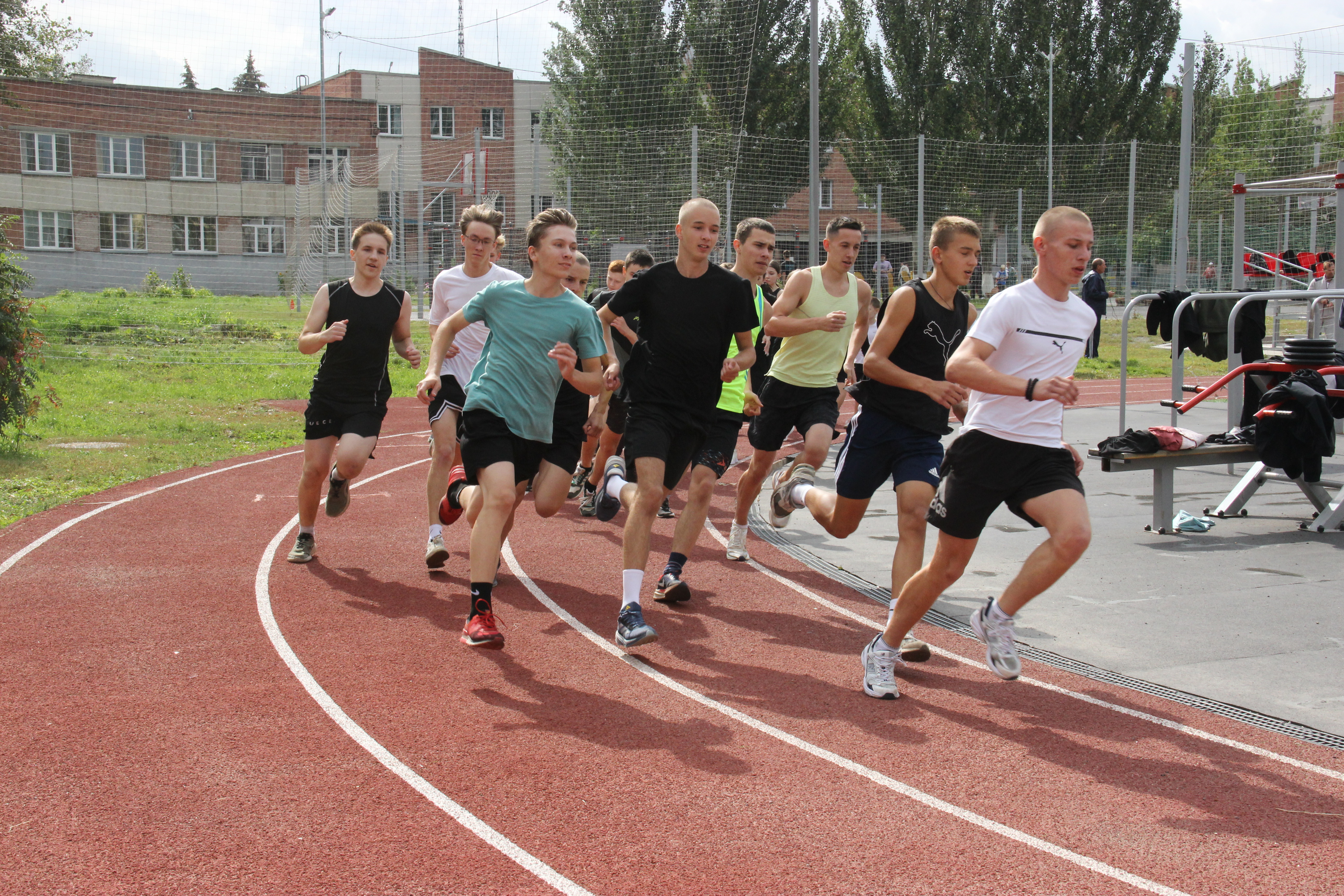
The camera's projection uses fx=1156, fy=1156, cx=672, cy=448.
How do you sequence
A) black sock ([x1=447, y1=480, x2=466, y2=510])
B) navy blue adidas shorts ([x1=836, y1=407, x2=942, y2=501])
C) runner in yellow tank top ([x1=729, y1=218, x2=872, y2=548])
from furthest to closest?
runner in yellow tank top ([x1=729, y1=218, x2=872, y2=548]) → black sock ([x1=447, y1=480, x2=466, y2=510]) → navy blue adidas shorts ([x1=836, y1=407, x2=942, y2=501])

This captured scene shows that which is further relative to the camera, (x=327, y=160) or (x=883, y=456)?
(x=327, y=160)

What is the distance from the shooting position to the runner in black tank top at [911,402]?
5.32m

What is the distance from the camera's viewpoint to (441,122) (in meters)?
Result: 24.8

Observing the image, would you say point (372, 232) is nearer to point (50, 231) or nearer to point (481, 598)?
point (481, 598)

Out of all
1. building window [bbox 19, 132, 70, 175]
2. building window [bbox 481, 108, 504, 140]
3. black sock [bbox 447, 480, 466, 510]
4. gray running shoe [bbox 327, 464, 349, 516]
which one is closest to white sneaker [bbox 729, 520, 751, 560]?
black sock [bbox 447, 480, 466, 510]

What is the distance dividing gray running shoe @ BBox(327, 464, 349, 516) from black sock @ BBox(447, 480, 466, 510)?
1413 mm

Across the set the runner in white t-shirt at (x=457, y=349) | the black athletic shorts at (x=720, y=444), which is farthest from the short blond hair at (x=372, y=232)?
the black athletic shorts at (x=720, y=444)

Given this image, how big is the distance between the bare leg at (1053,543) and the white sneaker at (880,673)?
60cm

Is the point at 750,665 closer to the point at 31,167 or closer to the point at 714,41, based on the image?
the point at 714,41

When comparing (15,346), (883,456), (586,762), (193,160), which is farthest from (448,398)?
Result: (193,160)

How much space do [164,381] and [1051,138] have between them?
86.4 feet

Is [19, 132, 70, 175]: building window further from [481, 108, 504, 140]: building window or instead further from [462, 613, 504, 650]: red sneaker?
[462, 613, 504, 650]: red sneaker

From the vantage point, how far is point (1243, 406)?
9.68 meters

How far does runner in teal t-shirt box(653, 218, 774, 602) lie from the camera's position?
663 centimetres
